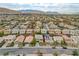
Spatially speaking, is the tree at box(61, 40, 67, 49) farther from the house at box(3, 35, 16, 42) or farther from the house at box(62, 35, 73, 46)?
the house at box(3, 35, 16, 42)

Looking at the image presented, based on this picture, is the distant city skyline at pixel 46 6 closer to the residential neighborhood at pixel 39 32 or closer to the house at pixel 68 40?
the residential neighborhood at pixel 39 32

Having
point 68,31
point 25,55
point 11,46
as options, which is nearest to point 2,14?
point 11,46

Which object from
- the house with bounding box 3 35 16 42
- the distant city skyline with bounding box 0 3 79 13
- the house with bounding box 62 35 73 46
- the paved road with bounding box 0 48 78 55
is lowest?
the paved road with bounding box 0 48 78 55

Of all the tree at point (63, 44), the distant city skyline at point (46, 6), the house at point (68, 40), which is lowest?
the tree at point (63, 44)

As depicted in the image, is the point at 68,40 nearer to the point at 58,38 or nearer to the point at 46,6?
the point at 58,38

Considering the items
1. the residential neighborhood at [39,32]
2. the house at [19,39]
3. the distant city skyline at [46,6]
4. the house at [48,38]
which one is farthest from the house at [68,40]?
the house at [19,39]

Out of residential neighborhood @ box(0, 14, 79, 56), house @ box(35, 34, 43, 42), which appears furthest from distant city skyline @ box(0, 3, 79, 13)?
house @ box(35, 34, 43, 42)

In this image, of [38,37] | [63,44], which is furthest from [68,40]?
[38,37]

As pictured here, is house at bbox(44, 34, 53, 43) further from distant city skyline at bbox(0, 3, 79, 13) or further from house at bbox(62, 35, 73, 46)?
distant city skyline at bbox(0, 3, 79, 13)

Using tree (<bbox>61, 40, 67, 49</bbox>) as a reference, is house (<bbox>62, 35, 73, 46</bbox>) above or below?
above
